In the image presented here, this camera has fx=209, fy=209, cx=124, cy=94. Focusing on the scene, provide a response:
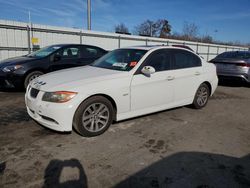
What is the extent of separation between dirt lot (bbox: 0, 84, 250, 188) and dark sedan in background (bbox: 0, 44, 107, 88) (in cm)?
192

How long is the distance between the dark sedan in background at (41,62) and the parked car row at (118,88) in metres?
2.49

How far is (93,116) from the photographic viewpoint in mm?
3529

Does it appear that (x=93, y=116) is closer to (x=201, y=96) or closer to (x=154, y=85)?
(x=154, y=85)

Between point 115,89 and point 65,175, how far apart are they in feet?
5.33

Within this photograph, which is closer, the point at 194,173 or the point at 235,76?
the point at 194,173

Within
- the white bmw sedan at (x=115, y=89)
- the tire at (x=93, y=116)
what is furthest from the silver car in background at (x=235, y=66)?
the tire at (x=93, y=116)

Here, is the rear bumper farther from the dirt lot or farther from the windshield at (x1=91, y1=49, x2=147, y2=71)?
the windshield at (x1=91, y1=49, x2=147, y2=71)

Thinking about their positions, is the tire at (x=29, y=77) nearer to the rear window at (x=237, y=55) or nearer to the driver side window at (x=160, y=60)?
the driver side window at (x=160, y=60)

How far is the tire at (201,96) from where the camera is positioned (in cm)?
519

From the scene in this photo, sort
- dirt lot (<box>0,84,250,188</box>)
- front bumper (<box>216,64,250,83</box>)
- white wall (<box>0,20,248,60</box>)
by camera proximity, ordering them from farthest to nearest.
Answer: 1. white wall (<box>0,20,248,60</box>)
2. front bumper (<box>216,64,250,83</box>)
3. dirt lot (<box>0,84,250,188</box>)

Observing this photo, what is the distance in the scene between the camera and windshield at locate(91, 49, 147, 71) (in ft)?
13.3


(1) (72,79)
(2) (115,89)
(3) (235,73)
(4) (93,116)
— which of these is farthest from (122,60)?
(3) (235,73)

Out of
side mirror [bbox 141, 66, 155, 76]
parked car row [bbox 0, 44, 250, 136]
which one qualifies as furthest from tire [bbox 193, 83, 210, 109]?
side mirror [bbox 141, 66, 155, 76]

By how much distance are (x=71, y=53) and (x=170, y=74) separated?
4219mm
